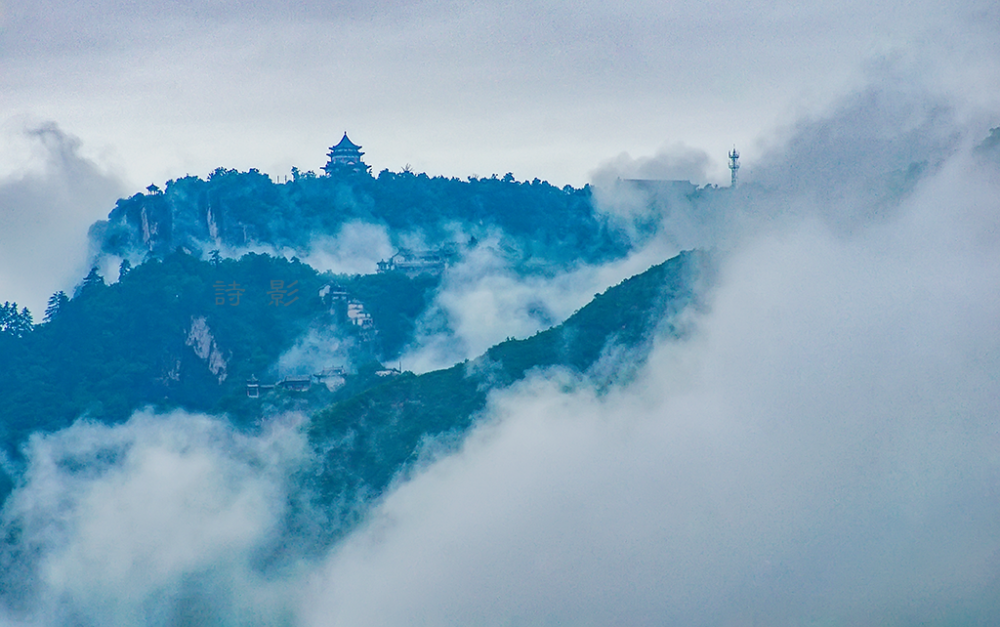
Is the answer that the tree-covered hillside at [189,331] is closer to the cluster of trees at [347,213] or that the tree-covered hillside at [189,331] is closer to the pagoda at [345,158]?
the cluster of trees at [347,213]

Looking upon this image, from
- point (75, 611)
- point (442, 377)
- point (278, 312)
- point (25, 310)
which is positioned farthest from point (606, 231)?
point (75, 611)

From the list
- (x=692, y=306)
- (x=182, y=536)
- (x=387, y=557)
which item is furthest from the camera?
(x=182, y=536)

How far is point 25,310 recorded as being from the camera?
322 ft

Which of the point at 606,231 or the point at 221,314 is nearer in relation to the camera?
the point at 221,314

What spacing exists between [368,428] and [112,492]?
34.7 feet

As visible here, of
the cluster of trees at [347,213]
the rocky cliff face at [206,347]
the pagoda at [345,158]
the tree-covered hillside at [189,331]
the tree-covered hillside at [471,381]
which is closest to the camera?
the tree-covered hillside at [471,381]

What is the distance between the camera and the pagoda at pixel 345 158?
116m

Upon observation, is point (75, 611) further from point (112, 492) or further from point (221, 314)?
point (221, 314)

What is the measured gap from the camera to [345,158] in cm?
11769

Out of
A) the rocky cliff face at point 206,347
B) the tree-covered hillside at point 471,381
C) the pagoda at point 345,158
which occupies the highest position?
the pagoda at point 345,158

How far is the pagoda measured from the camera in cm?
11650

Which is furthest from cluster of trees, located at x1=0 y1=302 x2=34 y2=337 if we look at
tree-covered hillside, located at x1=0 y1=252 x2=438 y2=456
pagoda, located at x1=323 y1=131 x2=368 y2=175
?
pagoda, located at x1=323 y1=131 x2=368 y2=175

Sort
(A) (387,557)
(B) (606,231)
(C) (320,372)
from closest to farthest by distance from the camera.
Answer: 1. (A) (387,557)
2. (C) (320,372)
3. (B) (606,231)

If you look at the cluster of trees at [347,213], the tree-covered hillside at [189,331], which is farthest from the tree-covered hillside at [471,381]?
the cluster of trees at [347,213]
